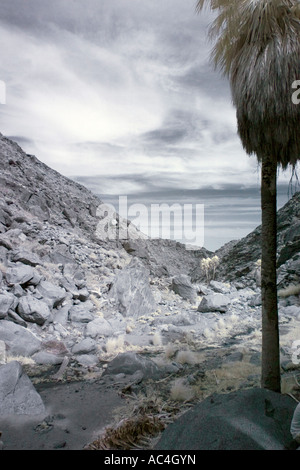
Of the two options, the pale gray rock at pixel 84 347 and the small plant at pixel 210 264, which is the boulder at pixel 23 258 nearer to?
the pale gray rock at pixel 84 347

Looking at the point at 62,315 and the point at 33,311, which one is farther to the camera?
the point at 62,315

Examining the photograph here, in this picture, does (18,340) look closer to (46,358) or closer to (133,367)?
(46,358)

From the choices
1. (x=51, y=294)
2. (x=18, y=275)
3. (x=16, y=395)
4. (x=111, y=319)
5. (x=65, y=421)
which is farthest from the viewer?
(x=111, y=319)

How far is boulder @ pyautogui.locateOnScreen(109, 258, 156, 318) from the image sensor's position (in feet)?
61.2

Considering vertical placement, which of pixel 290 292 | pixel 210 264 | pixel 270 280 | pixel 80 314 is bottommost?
pixel 80 314

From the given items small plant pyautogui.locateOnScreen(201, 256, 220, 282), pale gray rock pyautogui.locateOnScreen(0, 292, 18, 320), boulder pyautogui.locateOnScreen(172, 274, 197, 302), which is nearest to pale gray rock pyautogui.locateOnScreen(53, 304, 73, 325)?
pale gray rock pyautogui.locateOnScreen(0, 292, 18, 320)

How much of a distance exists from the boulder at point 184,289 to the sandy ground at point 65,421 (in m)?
17.2

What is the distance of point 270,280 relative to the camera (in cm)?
629

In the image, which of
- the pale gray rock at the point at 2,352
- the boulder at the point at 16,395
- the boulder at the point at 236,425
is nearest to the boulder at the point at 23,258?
the pale gray rock at the point at 2,352

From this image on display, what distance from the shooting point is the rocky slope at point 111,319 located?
28.3 feet

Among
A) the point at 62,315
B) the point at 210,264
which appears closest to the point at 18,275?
the point at 62,315

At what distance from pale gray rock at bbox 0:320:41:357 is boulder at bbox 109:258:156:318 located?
750cm

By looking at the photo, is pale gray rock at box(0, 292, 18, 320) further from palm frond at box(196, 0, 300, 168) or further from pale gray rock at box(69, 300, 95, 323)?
palm frond at box(196, 0, 300, 168)

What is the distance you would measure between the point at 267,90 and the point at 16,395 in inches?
288
